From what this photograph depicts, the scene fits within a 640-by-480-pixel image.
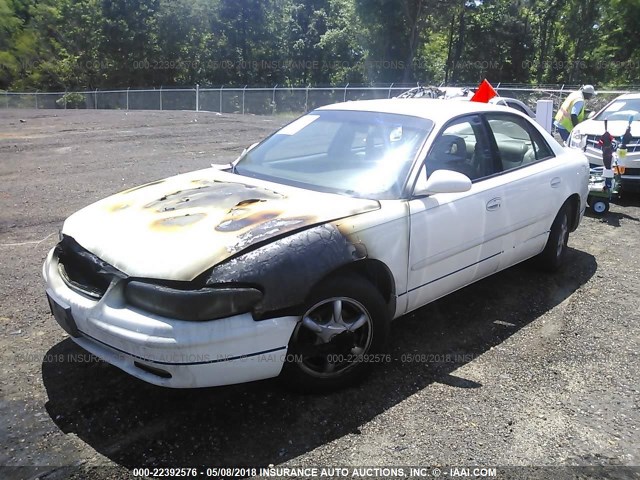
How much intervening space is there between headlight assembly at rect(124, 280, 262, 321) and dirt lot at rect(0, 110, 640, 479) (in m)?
0.66

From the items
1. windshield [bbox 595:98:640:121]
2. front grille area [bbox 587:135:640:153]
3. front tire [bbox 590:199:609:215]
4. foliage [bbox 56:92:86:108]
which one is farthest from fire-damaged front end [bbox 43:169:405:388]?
foliage [bbox 56:92:86:108]

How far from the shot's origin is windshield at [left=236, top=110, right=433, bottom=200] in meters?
3.52

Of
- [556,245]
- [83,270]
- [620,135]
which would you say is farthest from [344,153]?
[620,135]

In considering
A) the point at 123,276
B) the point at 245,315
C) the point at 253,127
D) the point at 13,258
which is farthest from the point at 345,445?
the point at 253,127

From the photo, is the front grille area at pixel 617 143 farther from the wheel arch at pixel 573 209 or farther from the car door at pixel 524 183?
the car door at pixel 524 183

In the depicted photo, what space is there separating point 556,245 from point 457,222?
5.88ft

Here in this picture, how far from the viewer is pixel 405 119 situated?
3.93 meters

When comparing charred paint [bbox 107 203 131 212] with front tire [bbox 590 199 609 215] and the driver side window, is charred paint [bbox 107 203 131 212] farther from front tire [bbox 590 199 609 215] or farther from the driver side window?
front tire [bbox 590 199 609 215]

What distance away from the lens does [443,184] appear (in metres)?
3.37

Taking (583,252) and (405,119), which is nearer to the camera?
(405,119)

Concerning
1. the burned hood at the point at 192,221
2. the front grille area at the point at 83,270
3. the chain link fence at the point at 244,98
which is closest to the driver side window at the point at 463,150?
the burned hood at the point at 192,221

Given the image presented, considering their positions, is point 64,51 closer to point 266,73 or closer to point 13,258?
point 266,73

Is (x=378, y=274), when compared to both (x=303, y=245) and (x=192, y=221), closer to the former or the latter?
(x=303, y=245)

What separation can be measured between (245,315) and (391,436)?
3.24ft
